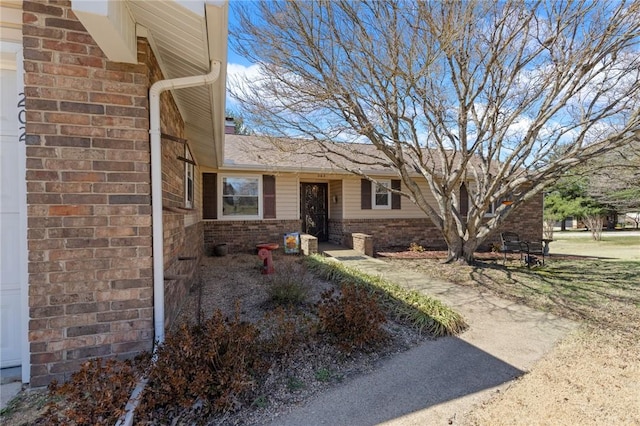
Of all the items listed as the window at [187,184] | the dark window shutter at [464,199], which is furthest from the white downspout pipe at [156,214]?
the dark window shutter at [464,199]

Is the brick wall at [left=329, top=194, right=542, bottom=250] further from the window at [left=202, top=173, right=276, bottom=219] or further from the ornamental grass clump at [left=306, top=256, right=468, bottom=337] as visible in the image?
the ornamental grass clump at [left=306, top=256, right=468, bottom=337]

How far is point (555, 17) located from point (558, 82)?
1.13 m

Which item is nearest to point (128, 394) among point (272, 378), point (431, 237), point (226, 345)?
point (226, 345)

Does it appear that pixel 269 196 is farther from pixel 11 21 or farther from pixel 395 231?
pixel 11 21

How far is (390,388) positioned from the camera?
9.21 ft

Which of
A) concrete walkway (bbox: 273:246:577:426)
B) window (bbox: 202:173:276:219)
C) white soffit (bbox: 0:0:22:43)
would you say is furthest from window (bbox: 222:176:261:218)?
white soffit (bbox: 0:0:22:43)

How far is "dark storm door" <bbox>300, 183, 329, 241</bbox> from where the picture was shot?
12453 millimetres

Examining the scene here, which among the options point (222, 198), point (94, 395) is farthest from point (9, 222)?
point (222, 198)

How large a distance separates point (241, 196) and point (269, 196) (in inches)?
35.3

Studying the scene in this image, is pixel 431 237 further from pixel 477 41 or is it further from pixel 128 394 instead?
pixel 128 394

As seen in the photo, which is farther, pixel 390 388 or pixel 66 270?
pixel 390 388

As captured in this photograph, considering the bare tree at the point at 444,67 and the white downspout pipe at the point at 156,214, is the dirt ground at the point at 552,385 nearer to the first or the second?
the white downspout pipe at the point at 156,214

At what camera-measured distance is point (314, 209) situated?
12672 millimetres

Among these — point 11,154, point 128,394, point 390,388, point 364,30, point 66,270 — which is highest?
point 364,30
